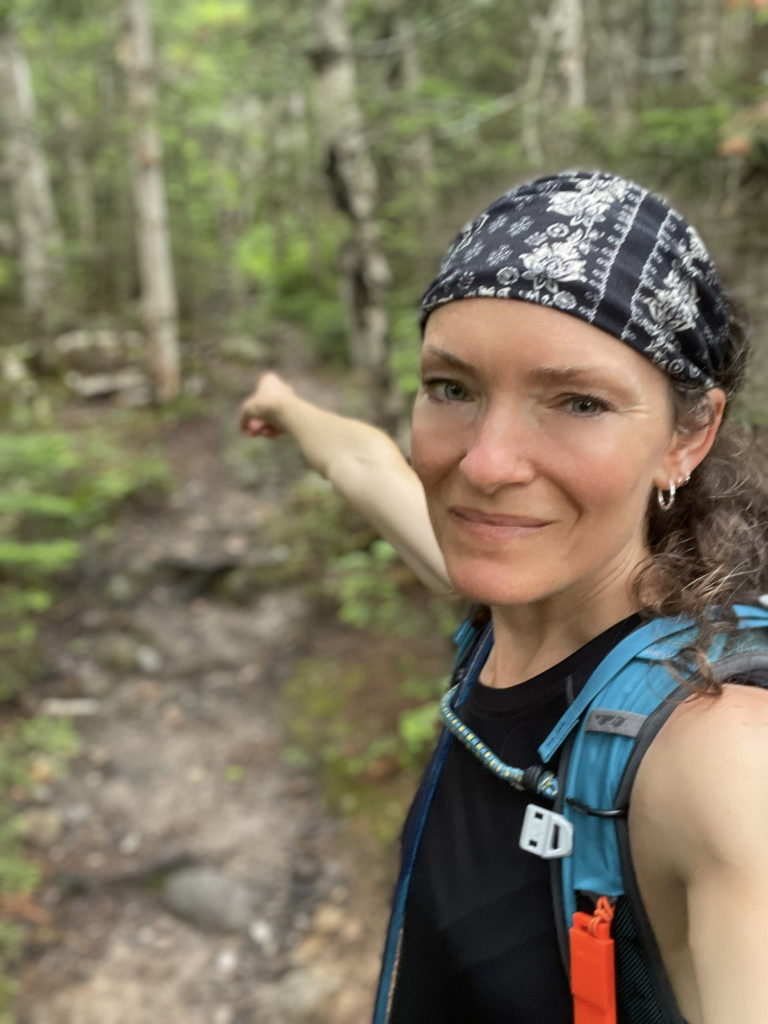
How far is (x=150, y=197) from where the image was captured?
12.1 metres

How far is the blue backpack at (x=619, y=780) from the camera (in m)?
1.10

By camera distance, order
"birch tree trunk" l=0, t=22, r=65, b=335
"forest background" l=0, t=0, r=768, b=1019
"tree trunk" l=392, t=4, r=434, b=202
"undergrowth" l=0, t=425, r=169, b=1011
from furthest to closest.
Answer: "birch tree trunk" l=0, t=22, r=65, b=335 → "tree trunk" l=392, t=4, r=434, b=202 → "forest background" l=0, t=0, r=768, b=1019 → "undergrowth" l=0, t=425, r=169, b=1011

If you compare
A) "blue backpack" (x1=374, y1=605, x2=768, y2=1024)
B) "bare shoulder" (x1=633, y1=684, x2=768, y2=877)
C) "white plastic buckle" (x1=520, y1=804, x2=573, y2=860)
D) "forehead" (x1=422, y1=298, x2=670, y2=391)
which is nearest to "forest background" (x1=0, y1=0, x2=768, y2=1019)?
"forehead" (x1=422, y1=298, x2=670, y2=391)

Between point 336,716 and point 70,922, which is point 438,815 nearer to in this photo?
point 70,922

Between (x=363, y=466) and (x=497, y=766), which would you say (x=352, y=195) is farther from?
(x=497, y=766)

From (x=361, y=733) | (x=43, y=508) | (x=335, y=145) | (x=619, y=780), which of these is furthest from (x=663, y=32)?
(x=619, y=780)

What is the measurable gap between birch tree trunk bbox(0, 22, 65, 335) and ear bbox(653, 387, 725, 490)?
525 inches

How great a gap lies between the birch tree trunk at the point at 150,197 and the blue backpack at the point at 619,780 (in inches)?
475

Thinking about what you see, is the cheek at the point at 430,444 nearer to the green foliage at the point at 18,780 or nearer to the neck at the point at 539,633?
the neck at the point at 539,633

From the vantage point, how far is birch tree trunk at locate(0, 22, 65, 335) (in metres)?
12.1

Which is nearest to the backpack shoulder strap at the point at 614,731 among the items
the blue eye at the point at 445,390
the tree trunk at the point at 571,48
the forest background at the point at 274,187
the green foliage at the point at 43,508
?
the blue eye at the point at 445,390

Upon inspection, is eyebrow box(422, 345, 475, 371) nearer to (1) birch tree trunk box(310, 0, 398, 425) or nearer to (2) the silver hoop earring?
(2) the silver hoop earring

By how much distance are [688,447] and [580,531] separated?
265 mm

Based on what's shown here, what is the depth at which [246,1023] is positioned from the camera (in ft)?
13.2
